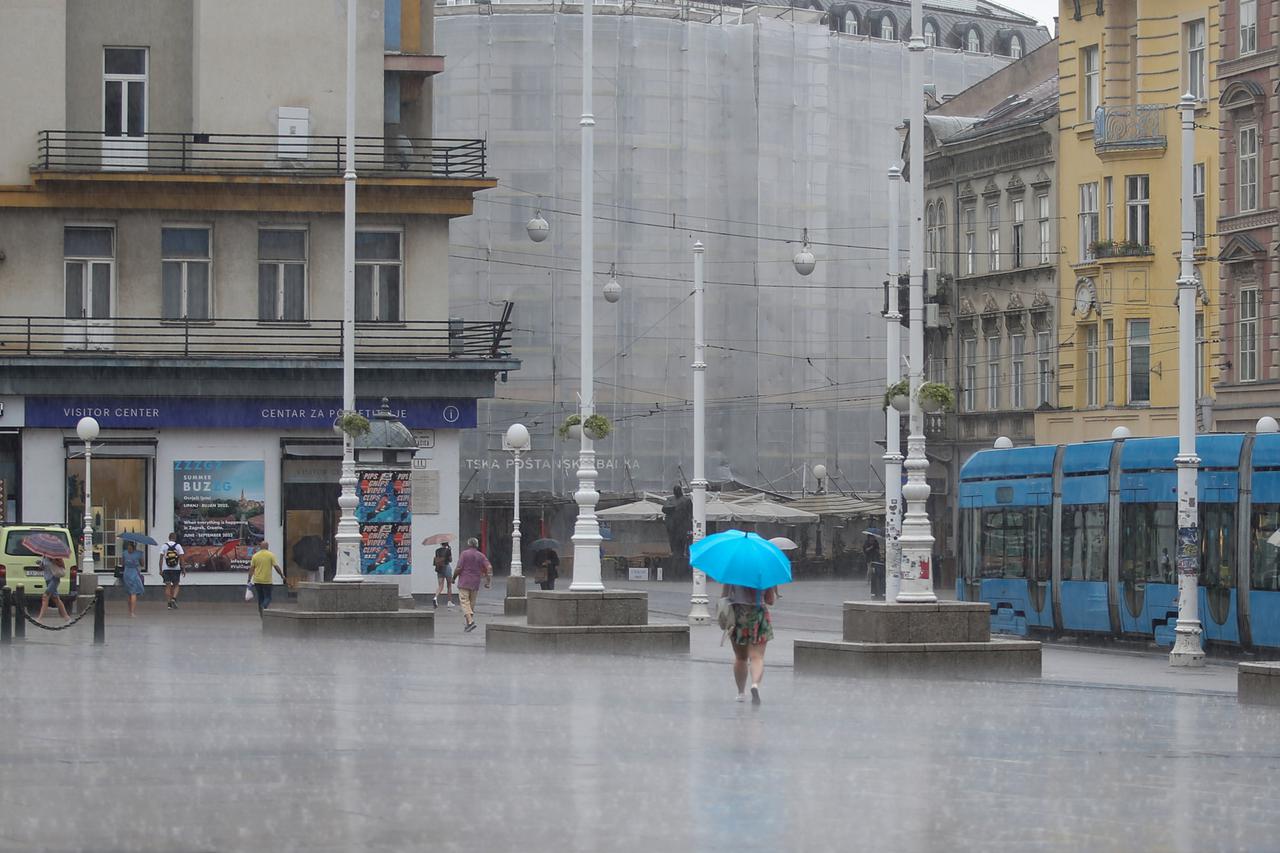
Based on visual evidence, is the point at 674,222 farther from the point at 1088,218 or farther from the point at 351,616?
the point at 351,616

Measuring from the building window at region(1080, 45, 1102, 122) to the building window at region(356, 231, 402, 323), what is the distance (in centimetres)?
2085

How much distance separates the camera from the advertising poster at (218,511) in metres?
47.9

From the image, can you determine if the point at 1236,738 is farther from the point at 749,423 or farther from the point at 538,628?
the point at 749,423

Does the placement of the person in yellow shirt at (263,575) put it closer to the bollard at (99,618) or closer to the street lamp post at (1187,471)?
the bollard at (99,618)

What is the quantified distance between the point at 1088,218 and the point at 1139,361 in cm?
444

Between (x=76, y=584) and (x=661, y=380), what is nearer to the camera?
(x=76, y=584)

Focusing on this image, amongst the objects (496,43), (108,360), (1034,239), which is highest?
(496,43)

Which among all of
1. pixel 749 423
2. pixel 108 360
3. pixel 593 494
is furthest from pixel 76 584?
pixel 749 423

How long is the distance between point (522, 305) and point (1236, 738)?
5448cm

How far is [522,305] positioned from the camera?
71125mm

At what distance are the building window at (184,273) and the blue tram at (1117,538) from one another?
1725cm

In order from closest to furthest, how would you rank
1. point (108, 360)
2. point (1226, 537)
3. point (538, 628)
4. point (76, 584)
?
point (538, 628)
point (1226, 537)
point (76, 584)
point (108, 360)

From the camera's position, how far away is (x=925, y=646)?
23.3m

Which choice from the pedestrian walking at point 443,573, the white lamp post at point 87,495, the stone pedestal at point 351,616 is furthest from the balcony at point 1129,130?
the stone pedestal at point 351,616
